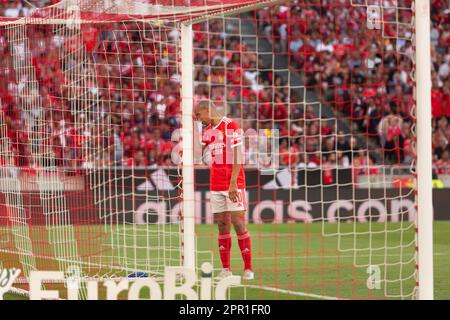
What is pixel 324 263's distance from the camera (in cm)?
1377

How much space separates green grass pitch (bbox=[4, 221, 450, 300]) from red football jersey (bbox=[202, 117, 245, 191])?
1164 millimetres

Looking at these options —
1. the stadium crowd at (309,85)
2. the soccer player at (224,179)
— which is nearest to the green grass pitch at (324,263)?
the soccer player at (224,179)

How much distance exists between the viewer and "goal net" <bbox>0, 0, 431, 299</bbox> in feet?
36.1

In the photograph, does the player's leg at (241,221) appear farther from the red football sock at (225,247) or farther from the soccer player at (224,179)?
the red football sock at (225,247)

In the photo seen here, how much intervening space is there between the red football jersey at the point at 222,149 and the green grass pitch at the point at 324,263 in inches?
45.8

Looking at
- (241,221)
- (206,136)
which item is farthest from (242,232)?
(206,136)

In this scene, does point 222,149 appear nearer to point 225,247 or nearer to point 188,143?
point 188,143

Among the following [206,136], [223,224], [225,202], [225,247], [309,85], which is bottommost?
[225,247]

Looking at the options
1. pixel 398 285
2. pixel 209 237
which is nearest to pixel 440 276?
pixel 398 285

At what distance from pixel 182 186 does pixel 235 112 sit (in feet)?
39.2

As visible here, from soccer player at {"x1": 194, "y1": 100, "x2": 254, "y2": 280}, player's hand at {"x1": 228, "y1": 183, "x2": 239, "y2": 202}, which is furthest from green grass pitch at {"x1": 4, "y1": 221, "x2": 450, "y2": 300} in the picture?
player's hand at {"x1": 228, "y1": 183, "x2": 239, "y2": 202}

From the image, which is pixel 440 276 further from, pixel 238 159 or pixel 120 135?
pixel 120 135

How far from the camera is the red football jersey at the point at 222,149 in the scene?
11.1 metres

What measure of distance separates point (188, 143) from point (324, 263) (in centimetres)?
361
